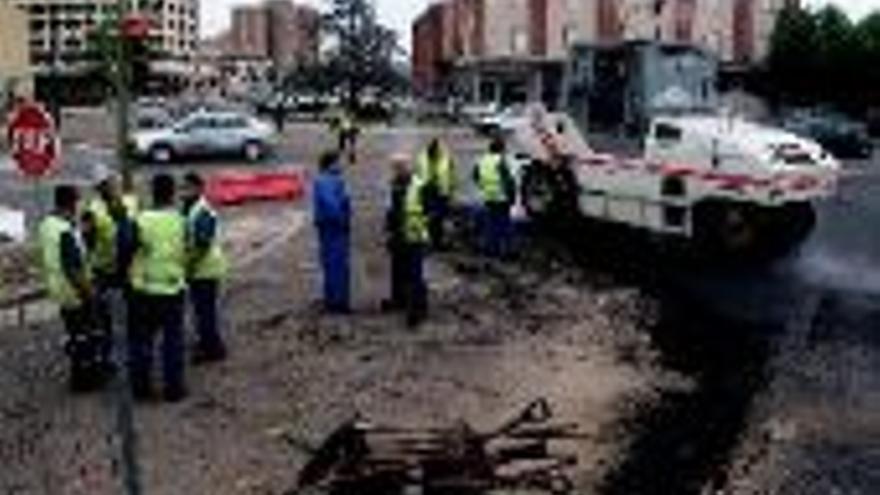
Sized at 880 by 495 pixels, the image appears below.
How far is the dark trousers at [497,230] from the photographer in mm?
25891

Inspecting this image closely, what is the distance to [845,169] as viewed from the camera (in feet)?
169

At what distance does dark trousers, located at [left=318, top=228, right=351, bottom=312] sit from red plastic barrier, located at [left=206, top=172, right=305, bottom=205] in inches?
648

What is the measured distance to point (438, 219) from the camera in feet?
85.6

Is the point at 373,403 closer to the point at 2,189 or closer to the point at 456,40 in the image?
the point at 2,189

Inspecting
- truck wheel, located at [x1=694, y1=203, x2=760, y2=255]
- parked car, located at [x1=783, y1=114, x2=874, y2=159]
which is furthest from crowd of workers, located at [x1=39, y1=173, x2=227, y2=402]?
parked car, located at [x1=783, y1=114, x2=874, y2=159]

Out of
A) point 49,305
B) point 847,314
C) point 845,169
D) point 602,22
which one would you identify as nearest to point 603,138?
point 847,314

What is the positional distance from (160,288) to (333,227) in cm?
507

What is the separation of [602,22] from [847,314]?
3338 inches

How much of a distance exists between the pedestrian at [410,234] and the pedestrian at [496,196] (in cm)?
432

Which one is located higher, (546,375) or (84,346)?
(84,346)

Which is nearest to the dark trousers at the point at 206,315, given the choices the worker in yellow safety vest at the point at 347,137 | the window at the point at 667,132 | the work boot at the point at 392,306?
the work boot at the point at 392,306

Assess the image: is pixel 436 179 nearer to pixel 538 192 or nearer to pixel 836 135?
pixel 538 192

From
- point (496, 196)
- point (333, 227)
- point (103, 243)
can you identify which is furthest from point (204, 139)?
point (103, 243)

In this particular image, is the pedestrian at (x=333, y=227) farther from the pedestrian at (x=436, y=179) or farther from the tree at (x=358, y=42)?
the tree at (x=358, y=42)
